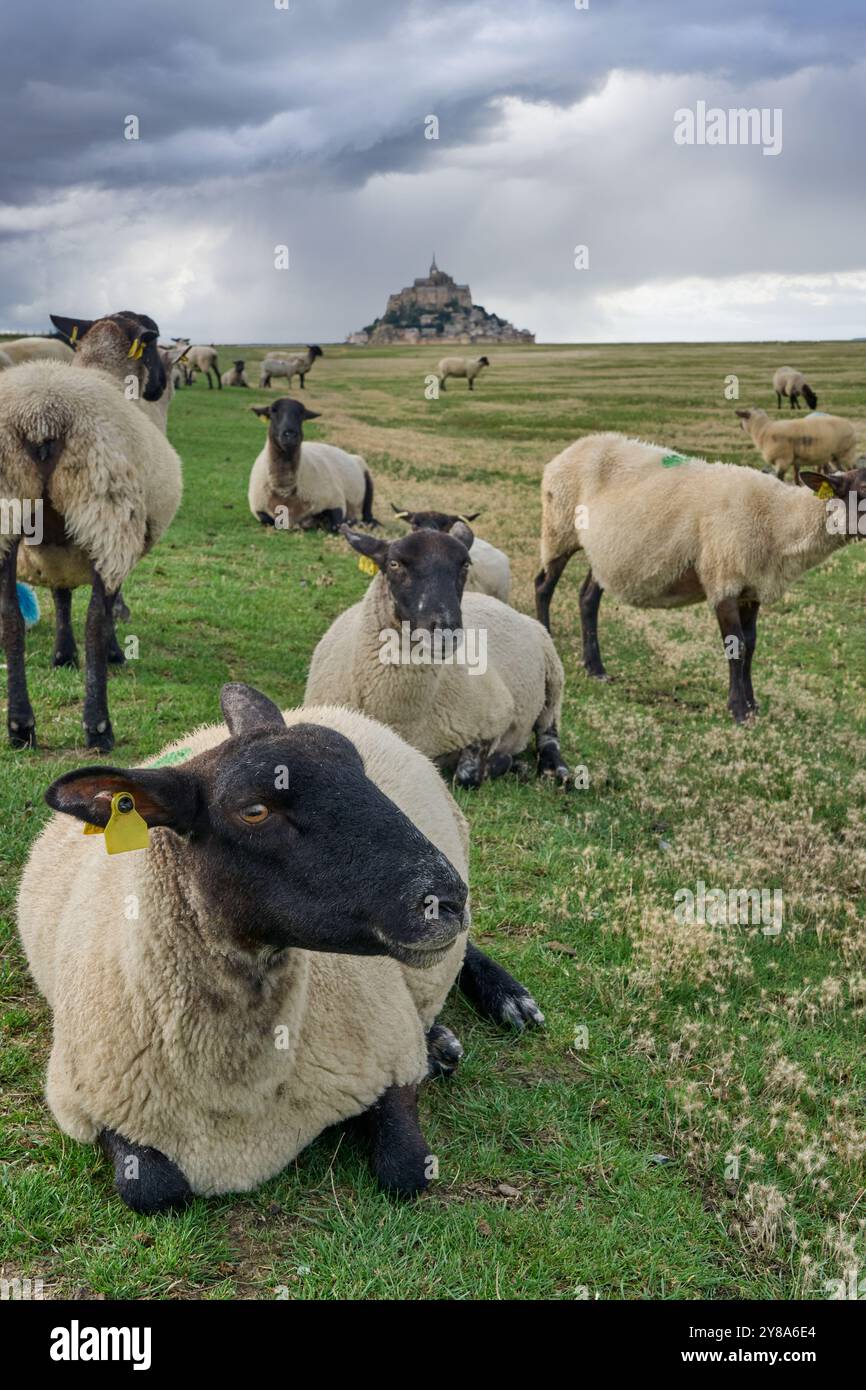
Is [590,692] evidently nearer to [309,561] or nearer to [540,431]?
[309,561]

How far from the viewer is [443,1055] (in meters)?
5.34

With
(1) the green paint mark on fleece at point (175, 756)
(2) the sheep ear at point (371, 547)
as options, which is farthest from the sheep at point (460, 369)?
(1) the green paint mark on fleece at point (175, 756)

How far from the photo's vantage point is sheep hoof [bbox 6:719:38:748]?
28.5ft

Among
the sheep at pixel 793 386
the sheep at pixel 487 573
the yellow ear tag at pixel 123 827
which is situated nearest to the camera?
the yellow ear tag at pixel 123 827

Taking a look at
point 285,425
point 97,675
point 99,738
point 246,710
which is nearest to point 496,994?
point 246,710

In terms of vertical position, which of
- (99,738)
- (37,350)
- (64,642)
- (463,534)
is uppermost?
(37,350)

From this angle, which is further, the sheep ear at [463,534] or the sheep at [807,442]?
the sheep at [807,442]

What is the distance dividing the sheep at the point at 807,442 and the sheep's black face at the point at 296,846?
32990 millimetres

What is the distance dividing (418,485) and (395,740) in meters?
24.2

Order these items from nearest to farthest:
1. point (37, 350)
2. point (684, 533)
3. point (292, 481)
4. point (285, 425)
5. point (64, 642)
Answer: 1. point (64, 642)
2. point (684, 533)
3. point (37, 350)
4. point (285, 425)
5. point (292, 481)

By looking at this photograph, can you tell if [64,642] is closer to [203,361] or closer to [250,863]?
[250,863]

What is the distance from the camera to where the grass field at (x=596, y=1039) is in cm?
410

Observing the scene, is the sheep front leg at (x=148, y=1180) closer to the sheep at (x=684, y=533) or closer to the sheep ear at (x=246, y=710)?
the sheep ear at (x=246, y=710)

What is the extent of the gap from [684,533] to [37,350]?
960 cm
